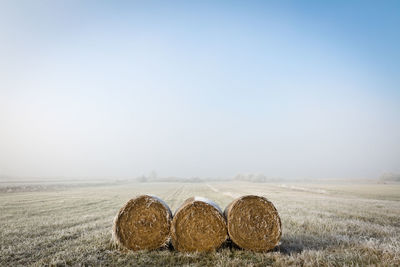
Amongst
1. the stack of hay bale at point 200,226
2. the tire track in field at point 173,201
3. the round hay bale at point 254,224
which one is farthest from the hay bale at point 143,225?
the tire track in field at point 173,201

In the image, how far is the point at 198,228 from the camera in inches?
219

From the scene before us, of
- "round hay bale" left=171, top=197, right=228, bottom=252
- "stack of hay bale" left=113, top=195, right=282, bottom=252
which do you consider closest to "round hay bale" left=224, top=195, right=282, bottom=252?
"stack of hay bale" left=113, top=195, right=282, bottom=252

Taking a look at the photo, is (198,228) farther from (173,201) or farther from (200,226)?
(173,201)

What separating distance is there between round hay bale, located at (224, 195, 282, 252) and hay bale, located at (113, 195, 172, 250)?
5.17ft

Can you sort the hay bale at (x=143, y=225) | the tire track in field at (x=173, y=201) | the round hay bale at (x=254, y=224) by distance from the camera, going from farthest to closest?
the tire track in field at (x=173, y=201) → the hay bale at (x=143, y=225) → the round hay bale at (x=254, y=224)

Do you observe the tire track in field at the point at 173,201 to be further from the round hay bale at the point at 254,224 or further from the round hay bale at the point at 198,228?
the round hay bale at the point at 254,224

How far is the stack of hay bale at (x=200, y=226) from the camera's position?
550 cm

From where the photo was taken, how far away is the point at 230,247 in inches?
225

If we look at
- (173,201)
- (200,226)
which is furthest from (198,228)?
(173,201)

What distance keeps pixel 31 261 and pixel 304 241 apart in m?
6.33

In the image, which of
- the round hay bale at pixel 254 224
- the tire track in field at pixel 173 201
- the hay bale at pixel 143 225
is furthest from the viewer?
the tire track in field at pixel 173 201

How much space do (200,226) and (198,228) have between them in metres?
0.06

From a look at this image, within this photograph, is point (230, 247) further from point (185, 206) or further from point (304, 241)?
point (304, 241)

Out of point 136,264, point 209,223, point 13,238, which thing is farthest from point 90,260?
point 13,238
